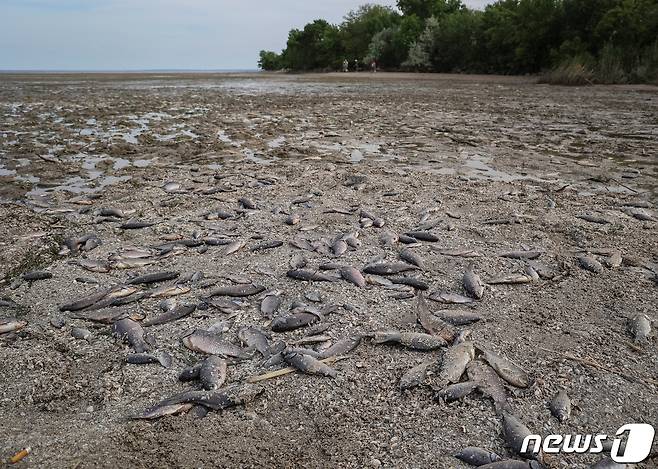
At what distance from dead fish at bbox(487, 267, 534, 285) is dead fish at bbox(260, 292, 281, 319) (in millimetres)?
1731

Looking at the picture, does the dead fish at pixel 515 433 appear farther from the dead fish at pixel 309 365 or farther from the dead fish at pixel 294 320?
the dead fish at pixel 294 320

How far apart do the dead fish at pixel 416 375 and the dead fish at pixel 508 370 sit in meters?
0.35

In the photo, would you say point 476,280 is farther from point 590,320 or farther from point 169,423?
point 169,423

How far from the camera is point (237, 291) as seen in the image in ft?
12.9

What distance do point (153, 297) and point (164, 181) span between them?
3920mm

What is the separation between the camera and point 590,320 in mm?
3504

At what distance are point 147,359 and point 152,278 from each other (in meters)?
1.20

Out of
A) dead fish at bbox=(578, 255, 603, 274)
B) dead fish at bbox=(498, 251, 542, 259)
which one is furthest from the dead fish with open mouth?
dead fish at bbox=(578, 255, 603, 274)

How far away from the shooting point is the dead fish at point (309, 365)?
291cm

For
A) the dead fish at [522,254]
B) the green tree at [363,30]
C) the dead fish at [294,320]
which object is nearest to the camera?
the dead fish at [294,320]

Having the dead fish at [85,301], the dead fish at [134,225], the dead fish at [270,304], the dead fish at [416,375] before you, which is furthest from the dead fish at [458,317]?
the dead fish at [134,225]

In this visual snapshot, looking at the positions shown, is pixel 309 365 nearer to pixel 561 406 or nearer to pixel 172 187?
pixel 561 406

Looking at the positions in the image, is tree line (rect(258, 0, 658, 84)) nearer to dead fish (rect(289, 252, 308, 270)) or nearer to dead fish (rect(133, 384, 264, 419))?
dead fish (rect(289, 252, 308, 270))

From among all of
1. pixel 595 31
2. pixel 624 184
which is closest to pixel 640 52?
pixel 595 31
